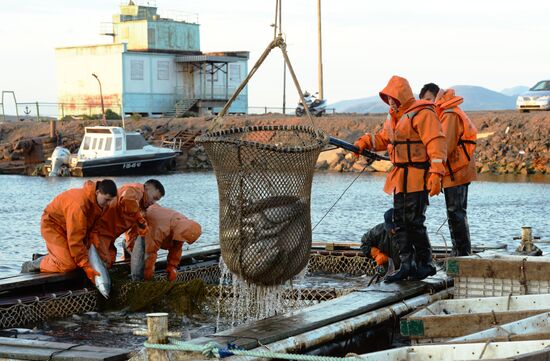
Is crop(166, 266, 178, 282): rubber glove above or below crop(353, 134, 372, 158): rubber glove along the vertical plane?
below

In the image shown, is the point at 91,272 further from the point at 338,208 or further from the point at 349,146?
the point at 338,208

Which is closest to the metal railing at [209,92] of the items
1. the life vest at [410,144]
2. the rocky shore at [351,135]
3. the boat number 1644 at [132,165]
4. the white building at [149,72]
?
the white building at [149,72]

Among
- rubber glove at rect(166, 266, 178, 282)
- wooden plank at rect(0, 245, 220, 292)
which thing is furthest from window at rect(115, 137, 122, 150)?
wooden plank at rect(0, 245, 220, 292)

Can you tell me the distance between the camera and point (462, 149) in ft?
31.0

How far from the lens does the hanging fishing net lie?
7.62 m

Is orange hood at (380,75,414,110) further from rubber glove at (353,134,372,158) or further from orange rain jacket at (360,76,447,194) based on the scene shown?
rubber glove at (353,134,372,158)

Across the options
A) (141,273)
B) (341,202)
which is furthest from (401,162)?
(341,202)

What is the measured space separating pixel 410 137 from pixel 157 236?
2.71m

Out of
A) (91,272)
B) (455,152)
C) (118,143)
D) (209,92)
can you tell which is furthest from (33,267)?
(209,92)

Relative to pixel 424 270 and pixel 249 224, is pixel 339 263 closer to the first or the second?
pixel 424 270

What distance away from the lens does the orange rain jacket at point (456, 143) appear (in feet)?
30.7

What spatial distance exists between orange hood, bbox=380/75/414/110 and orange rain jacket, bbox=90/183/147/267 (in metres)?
2.53

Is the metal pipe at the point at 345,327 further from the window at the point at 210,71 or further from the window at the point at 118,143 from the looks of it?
the window at the point at 210,71

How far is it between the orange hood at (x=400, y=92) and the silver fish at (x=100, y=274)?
3.06m
